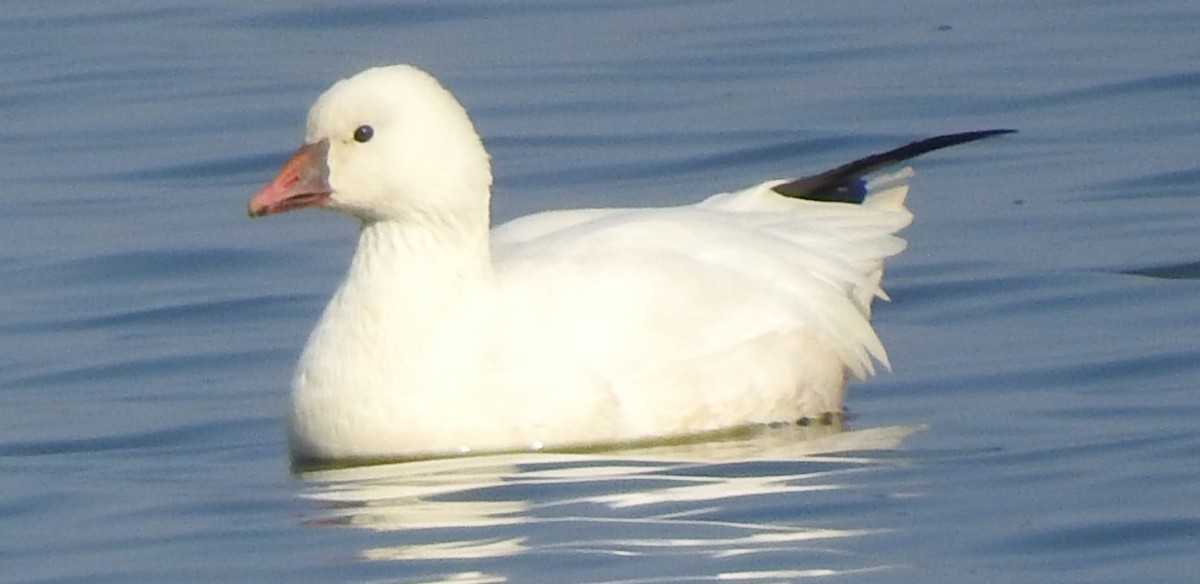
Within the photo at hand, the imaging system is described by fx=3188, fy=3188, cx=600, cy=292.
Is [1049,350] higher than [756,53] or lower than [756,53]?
lower

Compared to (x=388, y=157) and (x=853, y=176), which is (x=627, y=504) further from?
(x=853, y=176)

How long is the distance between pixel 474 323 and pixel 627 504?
1.06 metres

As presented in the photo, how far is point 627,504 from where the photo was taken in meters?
8.12

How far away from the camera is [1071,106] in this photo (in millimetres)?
13680

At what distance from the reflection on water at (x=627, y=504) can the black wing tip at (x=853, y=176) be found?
4.15ft

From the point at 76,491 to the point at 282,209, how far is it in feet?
3.24

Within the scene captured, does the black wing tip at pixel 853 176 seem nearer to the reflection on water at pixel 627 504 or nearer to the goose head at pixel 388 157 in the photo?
the reflection on water at pixel 627 504

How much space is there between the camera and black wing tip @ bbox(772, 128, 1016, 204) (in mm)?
10266

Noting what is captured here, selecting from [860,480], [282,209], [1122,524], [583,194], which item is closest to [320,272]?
[583,194]

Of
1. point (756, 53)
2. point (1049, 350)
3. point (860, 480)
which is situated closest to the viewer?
point (860, 480)

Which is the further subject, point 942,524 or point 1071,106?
point 1071,106

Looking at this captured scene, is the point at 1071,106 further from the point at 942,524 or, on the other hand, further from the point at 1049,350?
the point at 942,524

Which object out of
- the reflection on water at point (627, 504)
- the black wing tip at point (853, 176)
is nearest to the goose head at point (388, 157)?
the reflection on water at point (627, 504)

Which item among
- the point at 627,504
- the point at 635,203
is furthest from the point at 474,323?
the point at 635,203
